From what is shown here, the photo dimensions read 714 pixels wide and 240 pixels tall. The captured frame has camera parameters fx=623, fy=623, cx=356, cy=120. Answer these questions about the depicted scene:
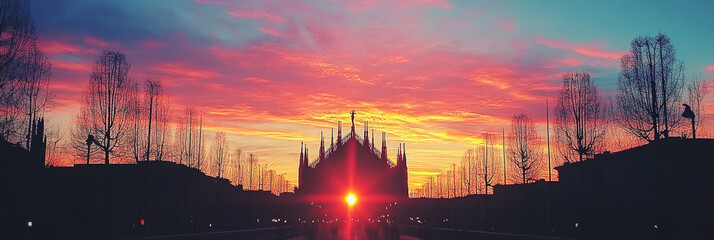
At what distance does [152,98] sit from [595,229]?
44.8 metres

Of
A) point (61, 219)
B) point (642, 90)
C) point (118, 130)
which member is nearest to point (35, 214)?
point (61, 219)

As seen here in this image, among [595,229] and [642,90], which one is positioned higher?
[642,90]

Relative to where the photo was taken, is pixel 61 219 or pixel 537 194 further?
pixel 537 194

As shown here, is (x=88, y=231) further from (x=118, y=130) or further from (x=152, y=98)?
(x=152, y=98)

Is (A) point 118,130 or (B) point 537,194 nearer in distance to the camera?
(A) point 118,130

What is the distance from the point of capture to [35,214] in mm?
44750

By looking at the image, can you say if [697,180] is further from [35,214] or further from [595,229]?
[35,214]

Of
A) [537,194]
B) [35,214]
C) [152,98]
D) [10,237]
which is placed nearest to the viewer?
[10,237]

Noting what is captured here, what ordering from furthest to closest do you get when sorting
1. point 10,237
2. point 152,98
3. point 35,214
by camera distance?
point 152,98 < point 35,214 < point 10,237

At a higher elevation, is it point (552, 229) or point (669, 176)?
point (669, 176)

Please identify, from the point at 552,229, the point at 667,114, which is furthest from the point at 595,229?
the point at 667,114

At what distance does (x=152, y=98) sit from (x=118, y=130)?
919cm

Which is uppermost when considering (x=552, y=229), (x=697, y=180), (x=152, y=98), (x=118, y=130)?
(x=152, y=98)

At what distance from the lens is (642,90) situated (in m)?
46.0
